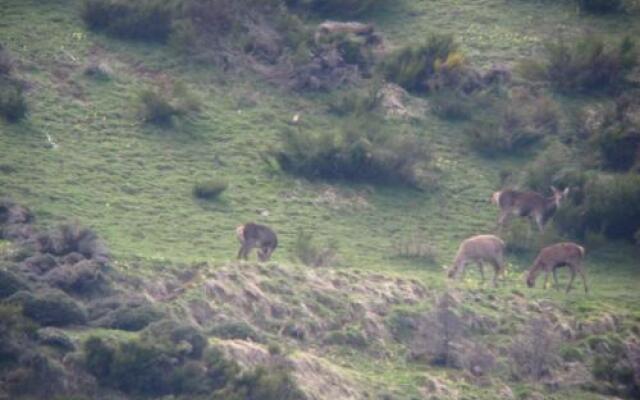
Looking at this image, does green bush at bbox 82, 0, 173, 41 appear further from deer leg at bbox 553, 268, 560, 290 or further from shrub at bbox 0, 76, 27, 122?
deer leg at bbox 553, 268, 560, 290

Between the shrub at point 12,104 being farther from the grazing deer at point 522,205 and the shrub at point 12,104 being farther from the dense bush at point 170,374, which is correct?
the dense bush at point 170,374

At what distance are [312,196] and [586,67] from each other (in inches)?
456

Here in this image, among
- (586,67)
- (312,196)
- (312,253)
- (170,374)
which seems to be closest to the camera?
(170,374)

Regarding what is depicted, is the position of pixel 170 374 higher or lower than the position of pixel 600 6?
lower

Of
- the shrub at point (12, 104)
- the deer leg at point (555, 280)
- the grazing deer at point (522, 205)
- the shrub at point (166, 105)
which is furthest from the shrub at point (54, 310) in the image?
the grazing deer at point (522, 205)

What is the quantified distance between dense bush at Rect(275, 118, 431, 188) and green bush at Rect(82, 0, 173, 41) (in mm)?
6448

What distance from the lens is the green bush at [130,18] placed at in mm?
38875

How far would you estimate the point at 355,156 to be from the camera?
34.4m

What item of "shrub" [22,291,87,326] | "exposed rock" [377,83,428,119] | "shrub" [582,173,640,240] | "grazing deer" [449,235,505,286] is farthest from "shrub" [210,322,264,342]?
"exposed rock" [377,83,428,119]

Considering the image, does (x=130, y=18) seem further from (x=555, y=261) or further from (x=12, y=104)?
(x=555, y=261)

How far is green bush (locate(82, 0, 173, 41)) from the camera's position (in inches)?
1531

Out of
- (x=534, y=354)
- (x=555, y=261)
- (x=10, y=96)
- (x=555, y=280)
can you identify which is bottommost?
(x=534, y=354)

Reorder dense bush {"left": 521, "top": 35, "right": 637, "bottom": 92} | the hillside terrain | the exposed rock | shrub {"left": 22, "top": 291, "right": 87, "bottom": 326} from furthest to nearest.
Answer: dense bush {"left": 521, "top": 35, "right": 637, "bottom": 92} < the exposed rock < the hillside terrain < shrub {"left": 22, "top": 291, "right": 87, "bottom": 326}

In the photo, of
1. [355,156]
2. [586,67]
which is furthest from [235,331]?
[586,67]
